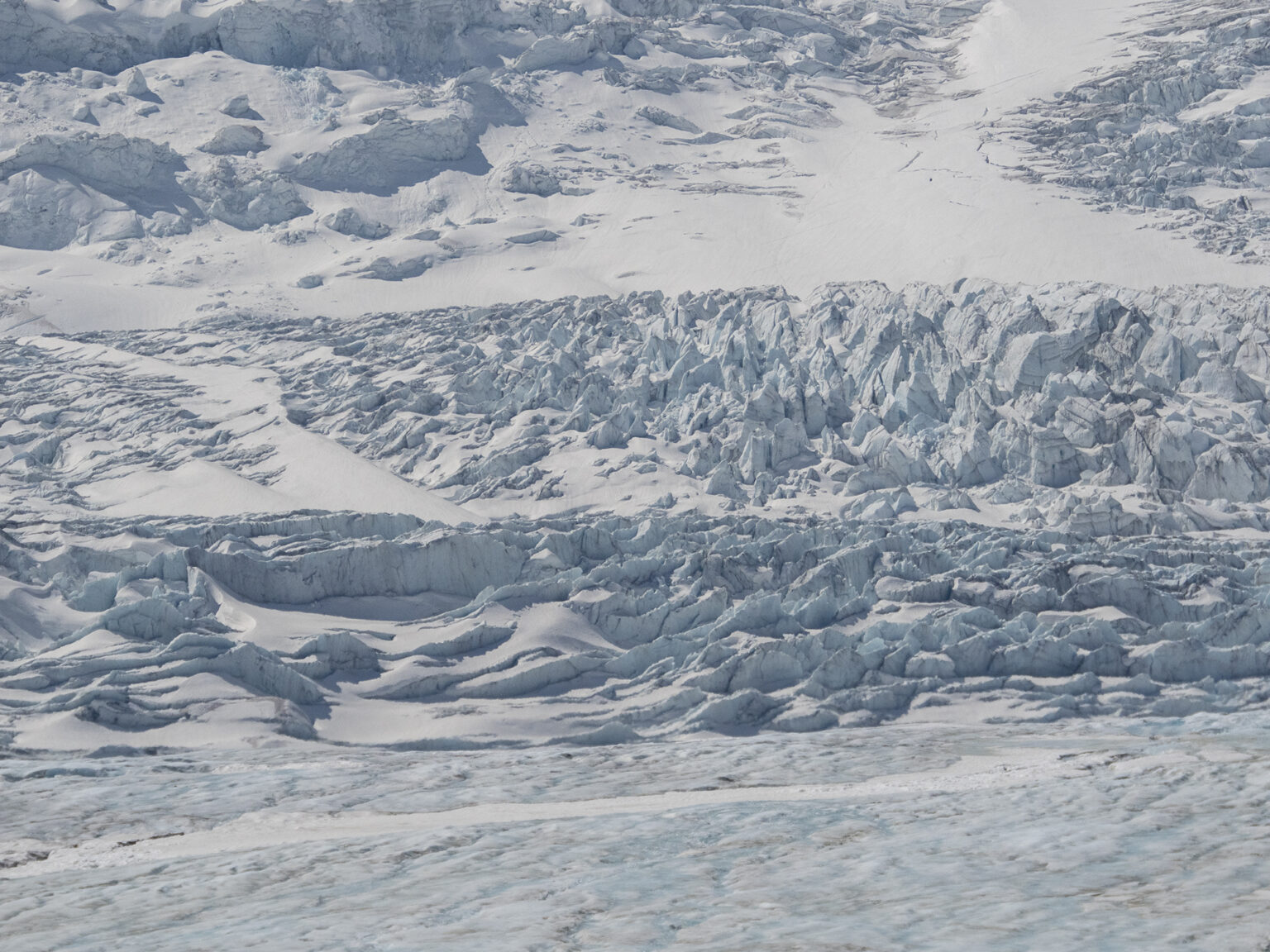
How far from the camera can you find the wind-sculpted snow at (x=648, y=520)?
24625mm

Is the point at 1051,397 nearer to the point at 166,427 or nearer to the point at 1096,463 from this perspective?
the point at 1096,463

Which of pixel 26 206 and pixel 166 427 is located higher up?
pixel 26 206

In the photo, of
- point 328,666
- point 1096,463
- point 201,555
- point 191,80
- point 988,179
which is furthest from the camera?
point 191,80

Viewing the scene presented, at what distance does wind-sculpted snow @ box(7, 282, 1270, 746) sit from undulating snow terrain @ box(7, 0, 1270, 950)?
5.7 inches

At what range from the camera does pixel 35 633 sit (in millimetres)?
26141

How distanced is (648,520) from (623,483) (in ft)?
21.1

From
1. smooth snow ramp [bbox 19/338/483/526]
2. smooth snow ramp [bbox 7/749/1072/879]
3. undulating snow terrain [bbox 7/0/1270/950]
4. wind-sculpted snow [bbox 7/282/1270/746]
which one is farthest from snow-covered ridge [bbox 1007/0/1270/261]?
smooth snow ramp [bbox 7/749/1072/879]

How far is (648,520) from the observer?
104ft

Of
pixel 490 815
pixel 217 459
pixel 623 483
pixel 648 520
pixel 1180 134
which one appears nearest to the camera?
pixel 490 815

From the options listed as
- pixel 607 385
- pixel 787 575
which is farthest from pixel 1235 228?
pixel 787 575

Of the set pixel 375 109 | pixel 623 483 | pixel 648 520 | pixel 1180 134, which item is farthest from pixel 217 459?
pixel 1180 134

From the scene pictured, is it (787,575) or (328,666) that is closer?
A: (328,666)

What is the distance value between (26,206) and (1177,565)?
57601 millimetres

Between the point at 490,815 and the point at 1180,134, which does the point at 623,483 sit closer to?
the point at 490,815
